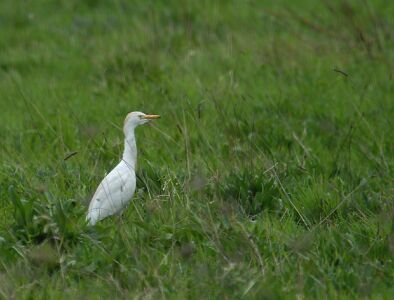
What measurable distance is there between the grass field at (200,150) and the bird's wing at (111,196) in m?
0.09

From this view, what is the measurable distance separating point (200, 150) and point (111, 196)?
4.56 feet

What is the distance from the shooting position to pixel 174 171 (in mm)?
6012

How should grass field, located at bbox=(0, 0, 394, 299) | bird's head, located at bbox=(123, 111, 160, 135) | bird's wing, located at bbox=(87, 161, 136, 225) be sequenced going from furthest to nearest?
bird's head, located at bbox=(123, 111, 160, 135) → bird's wing, located at bbox=(87, 161, 136, 225) → grass field, located at bbox=(0, 0, 394, 299)

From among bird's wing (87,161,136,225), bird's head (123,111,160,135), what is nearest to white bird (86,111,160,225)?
bird's wing (87,161,136,225)

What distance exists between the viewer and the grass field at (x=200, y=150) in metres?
4.54

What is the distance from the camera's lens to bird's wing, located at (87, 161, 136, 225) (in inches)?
210

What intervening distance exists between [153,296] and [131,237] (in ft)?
2.36

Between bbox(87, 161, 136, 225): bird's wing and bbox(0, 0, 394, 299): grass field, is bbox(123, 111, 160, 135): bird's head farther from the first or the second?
bbox(87, 161, 136, 225): bird's wing

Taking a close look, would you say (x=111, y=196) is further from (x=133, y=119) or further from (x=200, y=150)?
(x=200, y=150)

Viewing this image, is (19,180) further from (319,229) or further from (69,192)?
(319,229)

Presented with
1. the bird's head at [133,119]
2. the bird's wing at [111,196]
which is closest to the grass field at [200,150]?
the bird's wing at [111,196]

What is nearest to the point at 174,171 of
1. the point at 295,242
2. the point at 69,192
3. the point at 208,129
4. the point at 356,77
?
the point at 69,192

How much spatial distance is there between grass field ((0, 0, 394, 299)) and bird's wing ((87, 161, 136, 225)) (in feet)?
0.31

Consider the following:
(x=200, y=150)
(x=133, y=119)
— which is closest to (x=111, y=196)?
(x=133, y=119)
